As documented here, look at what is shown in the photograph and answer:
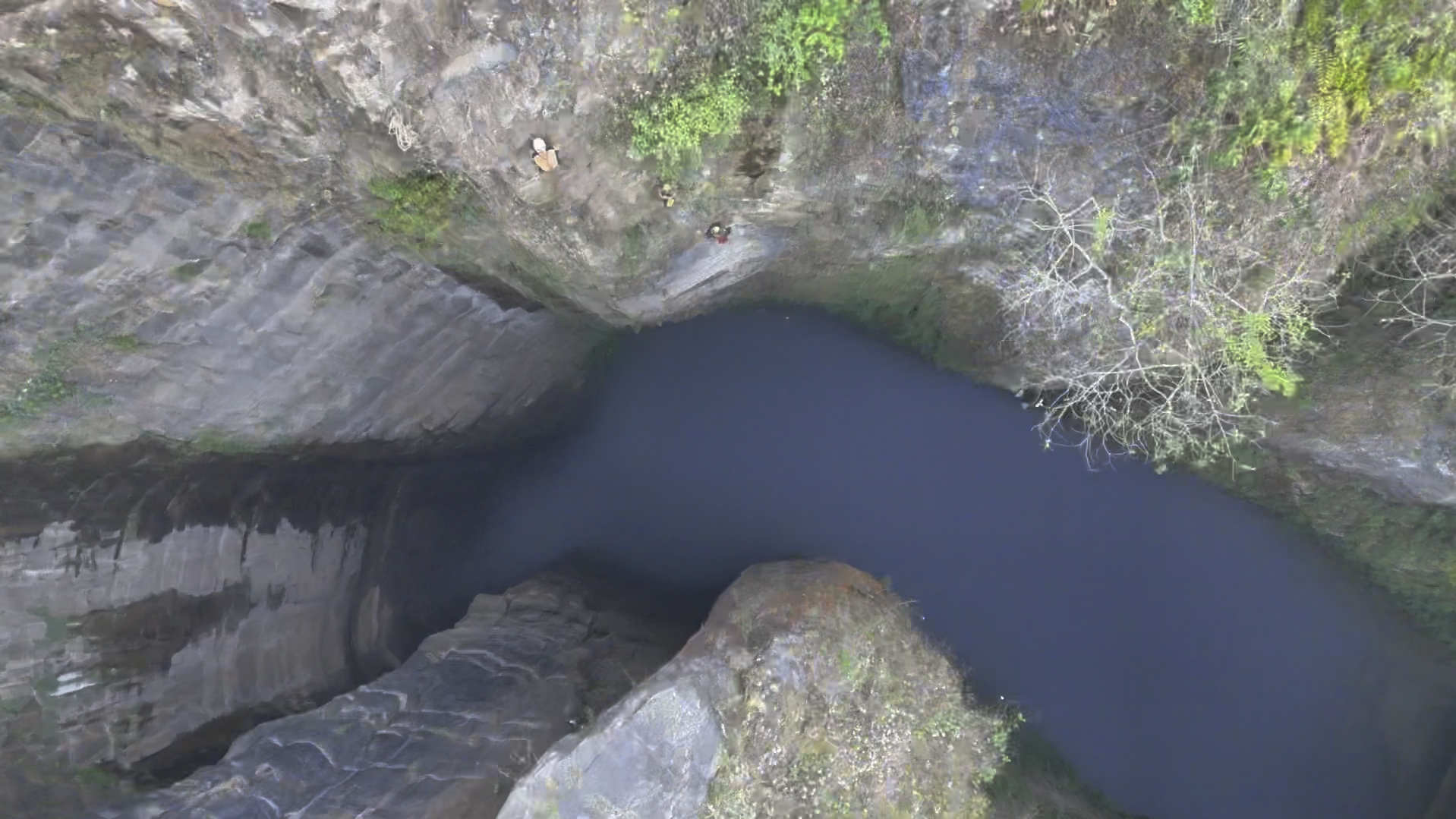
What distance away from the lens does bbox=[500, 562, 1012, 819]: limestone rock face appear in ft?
15.7

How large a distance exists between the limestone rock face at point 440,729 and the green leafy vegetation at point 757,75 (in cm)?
426

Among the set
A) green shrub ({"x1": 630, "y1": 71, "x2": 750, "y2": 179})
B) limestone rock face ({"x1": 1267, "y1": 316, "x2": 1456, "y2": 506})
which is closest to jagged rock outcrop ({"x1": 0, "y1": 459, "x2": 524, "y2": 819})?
green shrub ({"x1": 630, "y1": 71, "x2": 750, "y2": 179})

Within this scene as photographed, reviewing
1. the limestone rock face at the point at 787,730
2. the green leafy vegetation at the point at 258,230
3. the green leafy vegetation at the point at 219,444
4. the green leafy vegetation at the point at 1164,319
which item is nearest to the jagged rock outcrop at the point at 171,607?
the green leafy vegetation at the point at 219,444

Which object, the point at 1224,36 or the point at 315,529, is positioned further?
the point at 315,529

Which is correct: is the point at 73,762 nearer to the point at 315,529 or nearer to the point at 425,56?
the point at 315,529

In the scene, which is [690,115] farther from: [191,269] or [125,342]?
[125,342]

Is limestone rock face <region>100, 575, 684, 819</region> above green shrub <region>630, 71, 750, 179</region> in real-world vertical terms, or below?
below

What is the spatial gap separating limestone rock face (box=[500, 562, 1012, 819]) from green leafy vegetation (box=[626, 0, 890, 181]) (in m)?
3.45

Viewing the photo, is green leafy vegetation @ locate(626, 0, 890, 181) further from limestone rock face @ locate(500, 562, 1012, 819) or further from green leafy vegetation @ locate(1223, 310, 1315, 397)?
limestone rock face @ locate(500, 562, 1012, 819)

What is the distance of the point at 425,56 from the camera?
13.8 ft

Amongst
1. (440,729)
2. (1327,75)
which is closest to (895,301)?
(1327,75)

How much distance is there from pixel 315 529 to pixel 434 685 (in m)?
2.13

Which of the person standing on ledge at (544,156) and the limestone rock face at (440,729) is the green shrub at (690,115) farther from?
the limestone rock face at (440,729)

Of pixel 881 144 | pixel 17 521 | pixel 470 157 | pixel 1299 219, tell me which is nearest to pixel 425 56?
pixel 470 157
